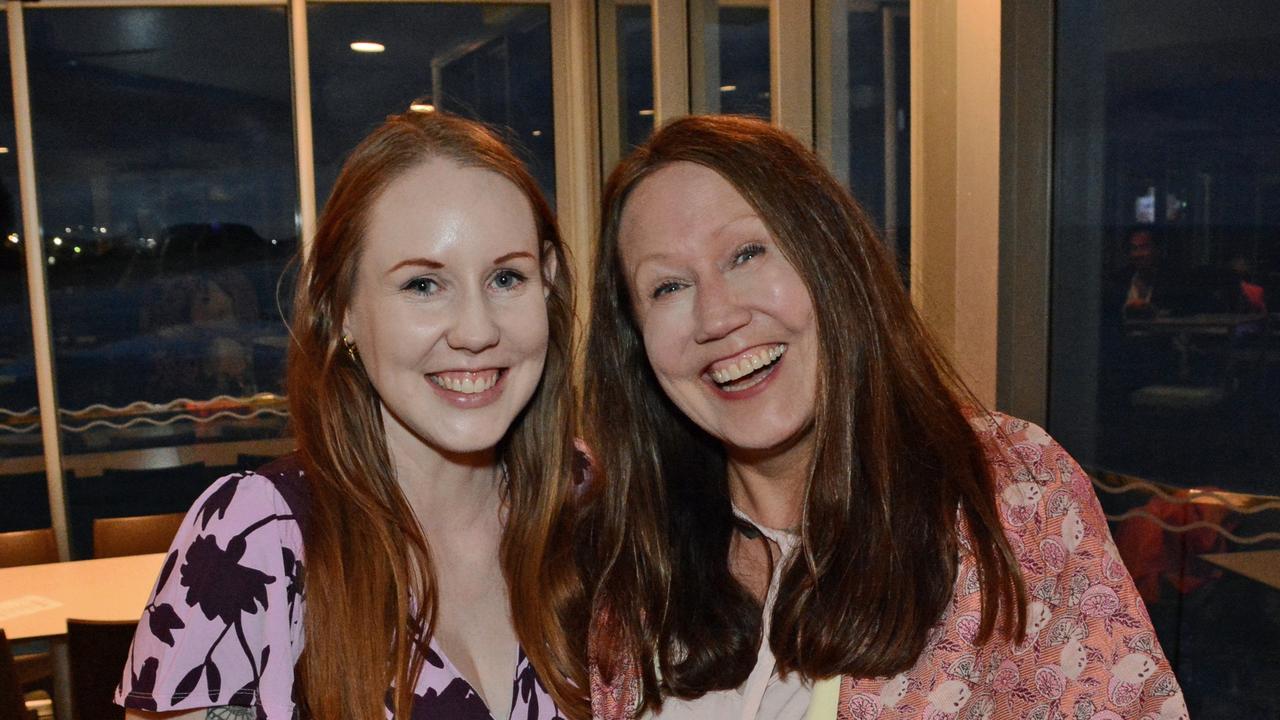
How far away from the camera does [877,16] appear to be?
3037 mm

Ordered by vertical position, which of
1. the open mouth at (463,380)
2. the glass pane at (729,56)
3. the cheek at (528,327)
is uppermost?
the glass pane at (729,56)

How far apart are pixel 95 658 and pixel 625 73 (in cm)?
383

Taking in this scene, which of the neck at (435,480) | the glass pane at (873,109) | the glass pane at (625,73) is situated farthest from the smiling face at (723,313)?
the glass pane at (625,73)

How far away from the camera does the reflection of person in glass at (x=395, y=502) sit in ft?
4.95

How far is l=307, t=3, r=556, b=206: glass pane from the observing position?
19.8 feet

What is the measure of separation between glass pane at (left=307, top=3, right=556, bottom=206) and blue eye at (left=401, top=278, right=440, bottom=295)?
4.59 metres

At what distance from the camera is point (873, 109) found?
307cm

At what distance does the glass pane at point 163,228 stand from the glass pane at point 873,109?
3720mm

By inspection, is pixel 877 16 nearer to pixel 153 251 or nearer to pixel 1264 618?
pixel 1264 618

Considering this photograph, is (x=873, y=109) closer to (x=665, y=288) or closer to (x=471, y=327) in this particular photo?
(x=665, y=288)

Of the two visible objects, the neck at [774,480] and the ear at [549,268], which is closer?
the neck at [774,480]

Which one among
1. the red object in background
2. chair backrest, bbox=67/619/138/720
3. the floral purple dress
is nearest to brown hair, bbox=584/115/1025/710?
the floral purple dress

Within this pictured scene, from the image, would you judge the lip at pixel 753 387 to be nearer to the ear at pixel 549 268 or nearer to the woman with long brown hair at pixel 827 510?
the woman with long brown hair at pixel 827 510

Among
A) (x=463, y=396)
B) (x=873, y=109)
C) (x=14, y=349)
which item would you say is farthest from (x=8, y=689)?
(x=14, y=349)
